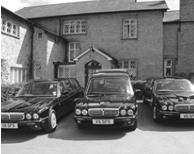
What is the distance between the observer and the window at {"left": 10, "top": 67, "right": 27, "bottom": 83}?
53.7ft

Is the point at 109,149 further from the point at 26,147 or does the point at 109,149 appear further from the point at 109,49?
the point at 109,49

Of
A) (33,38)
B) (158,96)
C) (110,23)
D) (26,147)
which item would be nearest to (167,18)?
(110,23)

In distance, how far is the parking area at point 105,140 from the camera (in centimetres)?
518

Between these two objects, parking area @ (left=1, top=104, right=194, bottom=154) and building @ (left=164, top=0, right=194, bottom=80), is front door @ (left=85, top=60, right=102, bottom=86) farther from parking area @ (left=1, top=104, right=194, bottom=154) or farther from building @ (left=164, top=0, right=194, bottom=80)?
parking area @ (left=1, top=104, right=194, bottom=154)

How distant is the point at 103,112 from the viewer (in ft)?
20.9

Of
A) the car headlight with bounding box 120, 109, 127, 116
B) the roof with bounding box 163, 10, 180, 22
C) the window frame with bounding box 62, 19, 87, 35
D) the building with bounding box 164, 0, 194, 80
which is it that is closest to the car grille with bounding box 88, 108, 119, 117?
the car headlight with bounding box 120, 109, 127, 116

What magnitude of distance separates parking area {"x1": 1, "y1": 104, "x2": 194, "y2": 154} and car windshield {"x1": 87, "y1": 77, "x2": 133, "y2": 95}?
4.13 feet

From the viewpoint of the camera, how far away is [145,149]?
5.22 meters

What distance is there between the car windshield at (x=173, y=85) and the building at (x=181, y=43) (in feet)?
38.5

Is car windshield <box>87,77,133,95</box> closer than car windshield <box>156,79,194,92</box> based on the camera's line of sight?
Yes

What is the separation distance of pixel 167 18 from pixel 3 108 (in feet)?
67.0

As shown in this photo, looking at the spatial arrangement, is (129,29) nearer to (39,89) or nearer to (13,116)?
(39,89)

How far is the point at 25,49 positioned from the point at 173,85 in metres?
12.9

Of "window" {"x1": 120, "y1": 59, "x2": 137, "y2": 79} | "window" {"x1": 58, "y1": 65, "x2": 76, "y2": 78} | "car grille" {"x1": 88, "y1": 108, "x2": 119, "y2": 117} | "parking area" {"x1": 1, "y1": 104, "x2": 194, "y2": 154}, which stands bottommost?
"parking area" {"x1": 1, "y1": 104, "x2": 194, "y2": 154}
